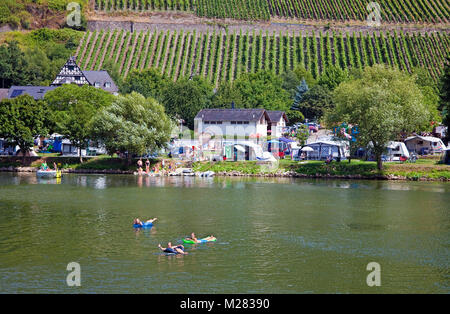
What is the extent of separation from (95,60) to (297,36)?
64.8 metres

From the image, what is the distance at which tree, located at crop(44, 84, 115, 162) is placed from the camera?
99.8 m

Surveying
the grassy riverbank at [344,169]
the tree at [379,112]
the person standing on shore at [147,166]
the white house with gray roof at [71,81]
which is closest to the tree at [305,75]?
the white house with gray roof at [71,81]

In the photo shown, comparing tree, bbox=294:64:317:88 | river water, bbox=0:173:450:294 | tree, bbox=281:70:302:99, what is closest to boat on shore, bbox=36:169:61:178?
river water, bbox=0:173:450:294

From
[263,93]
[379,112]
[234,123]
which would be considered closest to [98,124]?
[234,123]

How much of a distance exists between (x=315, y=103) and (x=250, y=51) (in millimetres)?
51753

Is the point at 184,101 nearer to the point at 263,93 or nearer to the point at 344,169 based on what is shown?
the point at 263,93

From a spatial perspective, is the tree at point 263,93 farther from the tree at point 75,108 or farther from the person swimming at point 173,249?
the person swimming at point 173,249

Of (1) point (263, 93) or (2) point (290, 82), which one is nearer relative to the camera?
(1) point (263, 93)

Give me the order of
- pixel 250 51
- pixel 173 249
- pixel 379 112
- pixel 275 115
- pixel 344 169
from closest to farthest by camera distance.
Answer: pixel 173 249, pixel 379 112, pixel 344 169, pixel 275 115, pixel 250 51

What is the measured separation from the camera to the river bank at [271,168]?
88.9 m

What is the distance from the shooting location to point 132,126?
96125mm

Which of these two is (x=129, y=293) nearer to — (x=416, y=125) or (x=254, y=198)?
(x=254, y=198)

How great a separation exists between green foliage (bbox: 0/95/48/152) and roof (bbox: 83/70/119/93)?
46681 mm

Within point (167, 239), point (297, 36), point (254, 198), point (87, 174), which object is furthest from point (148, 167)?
point (297, 36)
